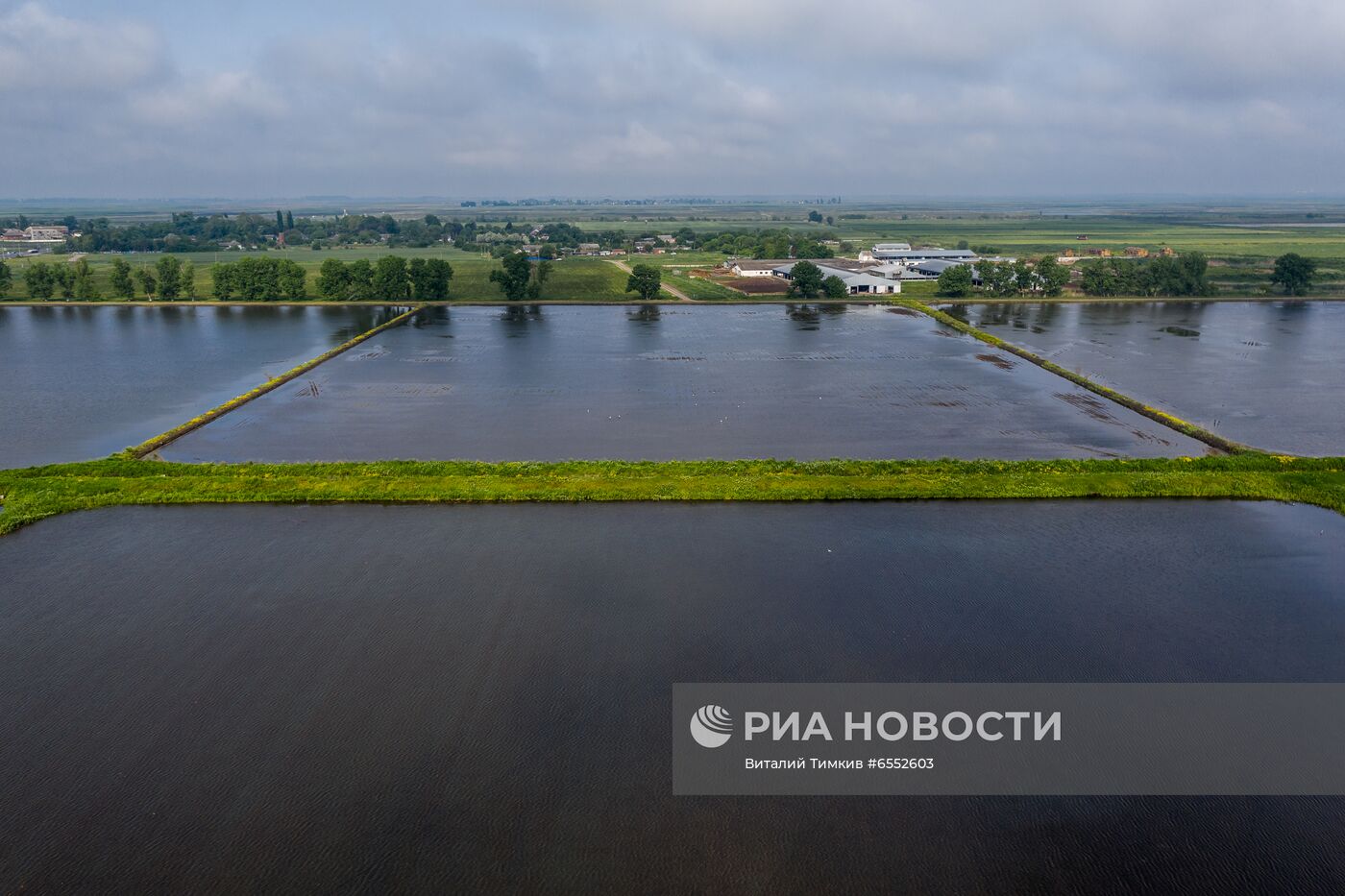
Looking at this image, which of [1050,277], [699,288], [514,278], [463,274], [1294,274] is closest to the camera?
[1294,274]

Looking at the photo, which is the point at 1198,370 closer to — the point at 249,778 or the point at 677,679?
the point at 677,679

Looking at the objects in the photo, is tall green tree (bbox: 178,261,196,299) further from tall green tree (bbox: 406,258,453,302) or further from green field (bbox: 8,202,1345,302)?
tall green tree (bbox: 406,258,453,302)

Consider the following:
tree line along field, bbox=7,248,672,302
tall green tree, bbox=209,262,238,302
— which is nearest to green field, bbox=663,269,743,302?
tree line along field, bbox=7,248,672,302

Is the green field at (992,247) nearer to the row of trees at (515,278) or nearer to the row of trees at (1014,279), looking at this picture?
the row of trees at (515,278)

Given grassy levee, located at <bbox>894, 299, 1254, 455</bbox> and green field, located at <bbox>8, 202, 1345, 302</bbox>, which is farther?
green field, located at <bbox>8, 202, 1345, 302</bbox>

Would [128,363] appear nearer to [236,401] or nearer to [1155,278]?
[236,401]

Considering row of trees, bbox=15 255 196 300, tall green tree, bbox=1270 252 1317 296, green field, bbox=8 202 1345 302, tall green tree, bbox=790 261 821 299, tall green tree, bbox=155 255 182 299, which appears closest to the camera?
row of trees, bbox=15 255 196 300

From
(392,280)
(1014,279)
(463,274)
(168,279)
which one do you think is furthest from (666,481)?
(463,274)

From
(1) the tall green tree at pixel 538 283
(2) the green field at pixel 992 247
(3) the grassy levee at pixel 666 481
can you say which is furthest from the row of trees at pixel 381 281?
(3) the grassy levee at pixel 666 481

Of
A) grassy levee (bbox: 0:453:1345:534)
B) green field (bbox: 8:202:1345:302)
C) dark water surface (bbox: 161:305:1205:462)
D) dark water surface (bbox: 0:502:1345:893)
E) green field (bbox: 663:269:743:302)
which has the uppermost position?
green field (bbox: 8:202:1345:302)
